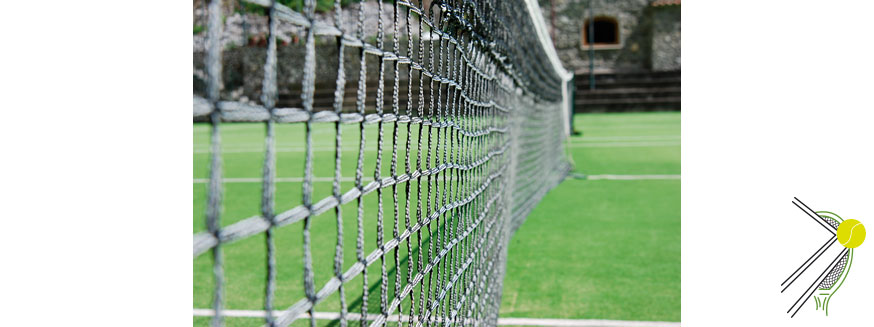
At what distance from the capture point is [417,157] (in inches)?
53.2

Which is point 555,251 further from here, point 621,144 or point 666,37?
point 666,37

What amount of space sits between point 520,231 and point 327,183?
220 cm

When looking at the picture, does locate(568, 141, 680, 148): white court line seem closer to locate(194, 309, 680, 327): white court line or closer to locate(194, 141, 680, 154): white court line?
locate(194, 141, 680, 154): white court line

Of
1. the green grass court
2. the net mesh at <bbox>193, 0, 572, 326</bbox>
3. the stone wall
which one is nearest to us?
the net mesh at <bbox>193, 0, 572, 326</bbox>

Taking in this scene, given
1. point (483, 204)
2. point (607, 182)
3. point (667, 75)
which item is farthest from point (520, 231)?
point (667, 75)

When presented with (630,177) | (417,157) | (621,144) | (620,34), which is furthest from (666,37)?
(417,157)

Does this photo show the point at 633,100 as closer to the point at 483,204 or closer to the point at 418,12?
the point at 483,204
